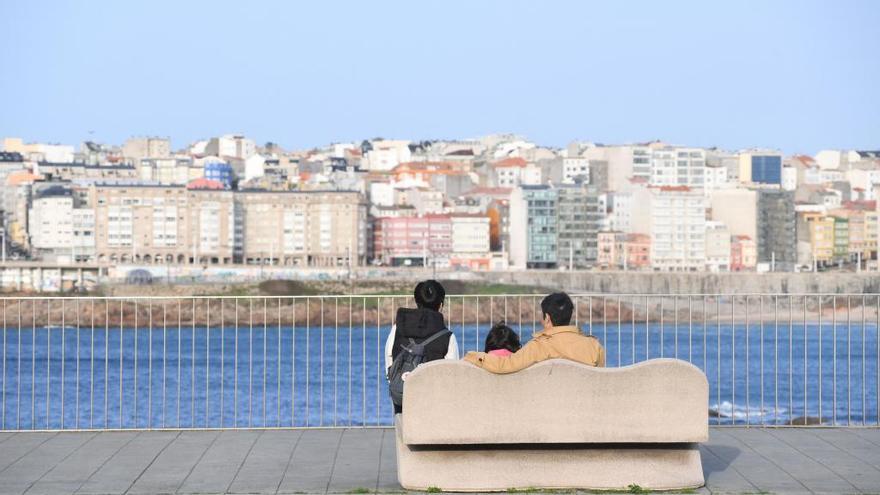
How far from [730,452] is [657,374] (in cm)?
118

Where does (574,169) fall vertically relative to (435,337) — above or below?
above

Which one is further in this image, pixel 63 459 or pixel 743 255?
pixel 743 255

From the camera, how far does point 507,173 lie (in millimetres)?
119688

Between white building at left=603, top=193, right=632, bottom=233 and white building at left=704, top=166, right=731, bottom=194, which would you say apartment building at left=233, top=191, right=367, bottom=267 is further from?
white building at left=704, top=166, right=731, bottom=194

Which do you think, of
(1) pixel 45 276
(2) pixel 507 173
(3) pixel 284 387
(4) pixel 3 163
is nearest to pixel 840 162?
(2) pixel 507 173

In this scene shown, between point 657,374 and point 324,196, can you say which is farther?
point 324,196

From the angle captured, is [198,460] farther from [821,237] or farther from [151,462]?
[821,237]

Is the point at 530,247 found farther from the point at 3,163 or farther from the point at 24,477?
the point at 24,477

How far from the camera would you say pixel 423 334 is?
24.4 ft

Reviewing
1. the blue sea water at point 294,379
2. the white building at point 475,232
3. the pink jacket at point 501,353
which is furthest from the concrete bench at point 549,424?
the white building at point 475,232

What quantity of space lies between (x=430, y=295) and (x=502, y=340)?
1.12 feet

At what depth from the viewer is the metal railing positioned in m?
10.1

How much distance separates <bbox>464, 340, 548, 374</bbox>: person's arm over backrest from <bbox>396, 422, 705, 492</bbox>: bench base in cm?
29

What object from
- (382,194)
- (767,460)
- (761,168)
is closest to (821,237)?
(761,168)
